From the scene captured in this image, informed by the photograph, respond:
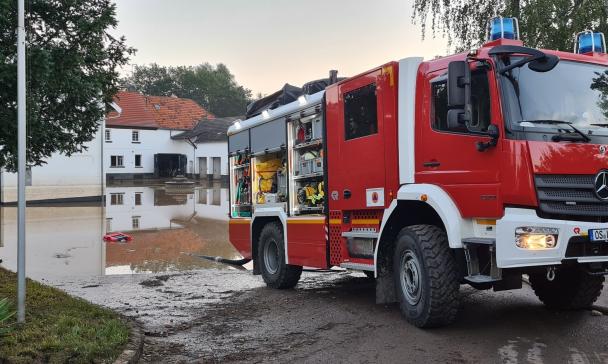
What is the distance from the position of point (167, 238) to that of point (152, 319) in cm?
956

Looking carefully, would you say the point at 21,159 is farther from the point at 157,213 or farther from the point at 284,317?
the point at 157,213

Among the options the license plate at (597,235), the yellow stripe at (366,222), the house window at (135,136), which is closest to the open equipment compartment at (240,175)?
the yellow stripe at (366,222)

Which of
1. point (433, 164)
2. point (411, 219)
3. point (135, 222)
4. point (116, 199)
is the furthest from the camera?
point (116, 199)

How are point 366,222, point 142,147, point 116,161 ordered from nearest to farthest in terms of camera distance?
point 366,222
point 116,161
point 142,147

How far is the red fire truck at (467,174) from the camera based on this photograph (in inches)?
208

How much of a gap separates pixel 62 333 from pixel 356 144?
3.91 metres

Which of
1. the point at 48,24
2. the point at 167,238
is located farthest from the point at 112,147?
the point at 48,24

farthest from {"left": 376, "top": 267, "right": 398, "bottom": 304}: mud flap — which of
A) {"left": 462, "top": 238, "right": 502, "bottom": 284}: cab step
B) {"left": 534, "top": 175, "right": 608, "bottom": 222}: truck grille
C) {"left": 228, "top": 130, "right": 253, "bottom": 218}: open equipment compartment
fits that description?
{"left": 228, "top": 130, "right": 253, "bottom": 218}: open equipment compartment

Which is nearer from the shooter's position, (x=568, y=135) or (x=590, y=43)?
→ (x=568, y=135)

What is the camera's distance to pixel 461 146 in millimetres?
5918

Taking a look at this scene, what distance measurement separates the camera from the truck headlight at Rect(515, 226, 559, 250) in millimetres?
5238

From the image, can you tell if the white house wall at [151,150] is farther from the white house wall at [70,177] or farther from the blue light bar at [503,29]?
the blue light bar at [503,29]

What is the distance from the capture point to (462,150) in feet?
19.4

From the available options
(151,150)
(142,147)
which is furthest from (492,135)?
(151,150)
